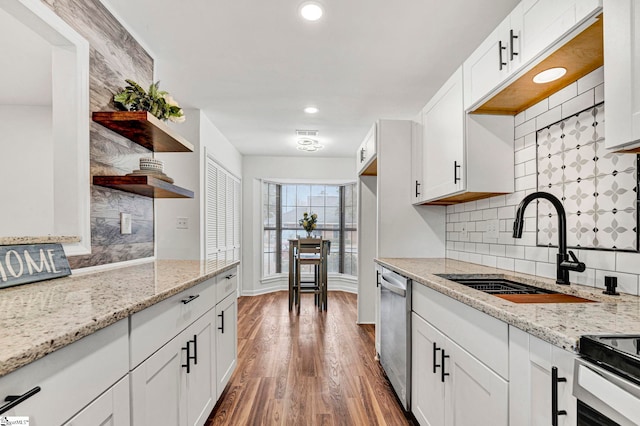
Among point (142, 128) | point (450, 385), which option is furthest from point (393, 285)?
point (142, 128)

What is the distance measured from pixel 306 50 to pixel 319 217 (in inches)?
166

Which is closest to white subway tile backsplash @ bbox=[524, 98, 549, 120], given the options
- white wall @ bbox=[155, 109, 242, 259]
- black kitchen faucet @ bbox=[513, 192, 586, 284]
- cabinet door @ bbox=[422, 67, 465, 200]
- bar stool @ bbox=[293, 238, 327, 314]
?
cabinet door @ bbox=[422, 67, 465, 200]

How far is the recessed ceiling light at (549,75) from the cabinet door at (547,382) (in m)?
1.16

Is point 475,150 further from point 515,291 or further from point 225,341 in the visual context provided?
point 225,341

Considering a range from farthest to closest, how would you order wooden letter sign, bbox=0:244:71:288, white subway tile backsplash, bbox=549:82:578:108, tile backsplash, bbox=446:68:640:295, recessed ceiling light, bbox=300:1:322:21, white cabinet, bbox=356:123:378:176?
white cabinet, bbox=356:123:378:176 < recessed ceiling light, bbox=300:1:322:21 < white subway tile backsplash, bbox=549:82:578:108 < tile backsplash, bbox=446:68:640:295 < wooden letter sign, bbox=0:244:71:288

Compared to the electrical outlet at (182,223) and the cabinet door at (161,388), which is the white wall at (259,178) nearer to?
the electrical outlet at (182,223)

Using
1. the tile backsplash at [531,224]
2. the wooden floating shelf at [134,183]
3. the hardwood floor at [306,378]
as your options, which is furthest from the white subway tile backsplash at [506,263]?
the wooden floating shelf at [134,183]

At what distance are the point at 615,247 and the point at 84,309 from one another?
1.84 metres

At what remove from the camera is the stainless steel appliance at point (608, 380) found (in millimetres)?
608

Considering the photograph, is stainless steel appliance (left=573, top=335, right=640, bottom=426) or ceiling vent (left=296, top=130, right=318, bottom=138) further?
ceiling vent (left=296, top=130, right=318, bottom=138)

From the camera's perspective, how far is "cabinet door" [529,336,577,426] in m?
0.78

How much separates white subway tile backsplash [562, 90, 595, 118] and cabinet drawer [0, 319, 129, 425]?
1954mm

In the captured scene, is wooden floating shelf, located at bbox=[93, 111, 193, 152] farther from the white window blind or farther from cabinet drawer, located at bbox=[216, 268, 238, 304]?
the white window blind

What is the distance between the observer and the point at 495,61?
163 cm
